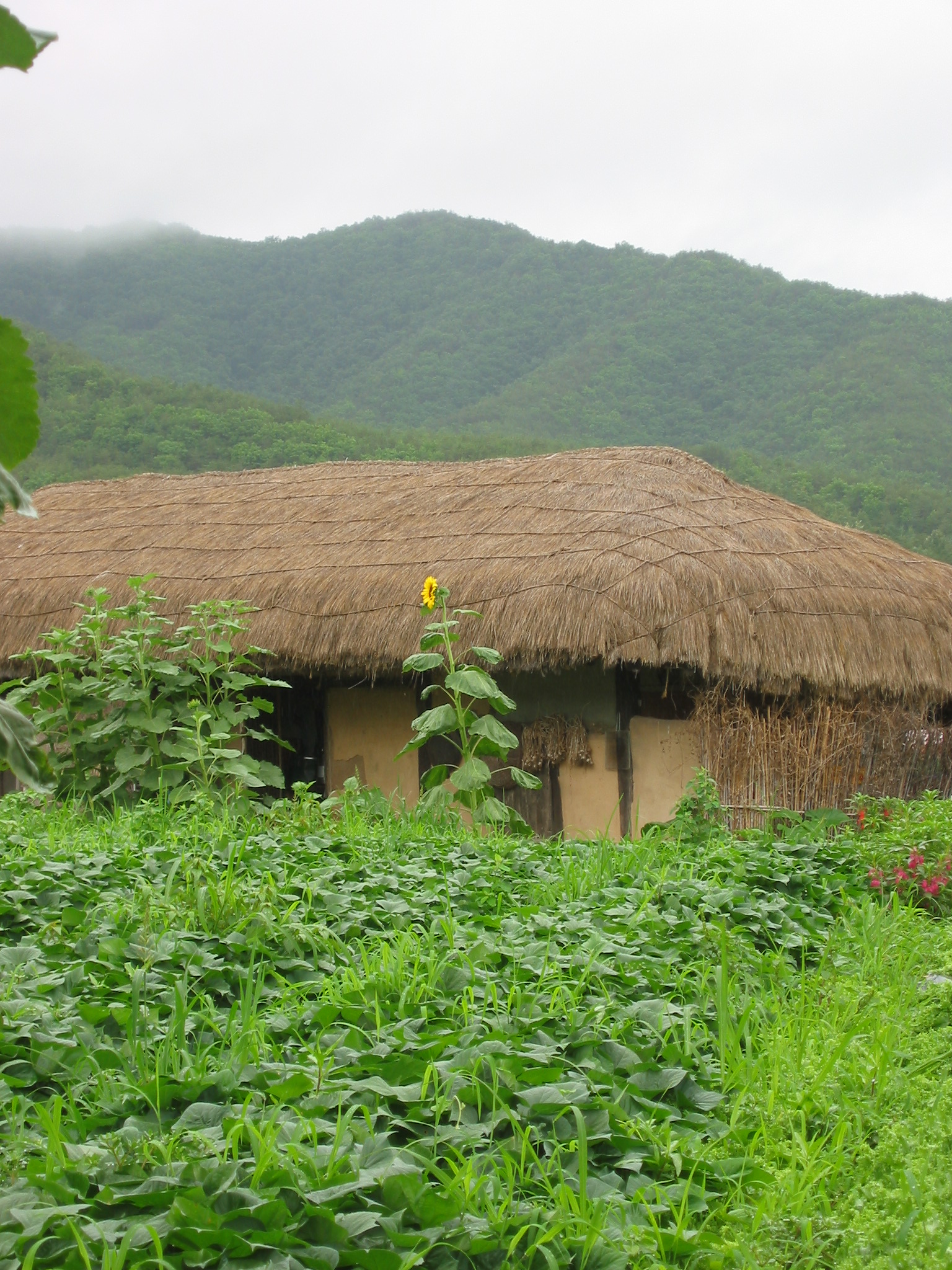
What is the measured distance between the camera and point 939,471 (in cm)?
2208

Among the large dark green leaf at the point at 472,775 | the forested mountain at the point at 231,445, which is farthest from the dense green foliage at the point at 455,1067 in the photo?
the forested mountain at the point at 231,445

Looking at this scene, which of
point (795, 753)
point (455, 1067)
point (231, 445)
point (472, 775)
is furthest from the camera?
point (231, 445)

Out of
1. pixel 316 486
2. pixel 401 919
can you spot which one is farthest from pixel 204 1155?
pixel 316 486

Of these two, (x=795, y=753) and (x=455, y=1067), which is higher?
(x=455, y=1067)

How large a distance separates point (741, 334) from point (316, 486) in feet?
60.8

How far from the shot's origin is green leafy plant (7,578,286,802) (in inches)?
191

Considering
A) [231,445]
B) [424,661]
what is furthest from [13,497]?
[231,445]

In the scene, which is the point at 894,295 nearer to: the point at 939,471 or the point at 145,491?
the point at 939,471

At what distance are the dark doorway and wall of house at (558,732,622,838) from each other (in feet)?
6.68

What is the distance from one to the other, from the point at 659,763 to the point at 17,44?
22.0 ft

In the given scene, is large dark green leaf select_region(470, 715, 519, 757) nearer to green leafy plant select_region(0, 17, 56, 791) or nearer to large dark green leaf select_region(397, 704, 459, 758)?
large dark green leaf select_region(397, 704, 459, 758)

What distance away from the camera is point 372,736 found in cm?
825

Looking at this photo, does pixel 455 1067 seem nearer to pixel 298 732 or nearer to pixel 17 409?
pixel 17 409

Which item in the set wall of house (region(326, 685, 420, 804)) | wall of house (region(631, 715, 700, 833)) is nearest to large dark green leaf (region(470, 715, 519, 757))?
wall of house (region(631, 715, 700, 833))
